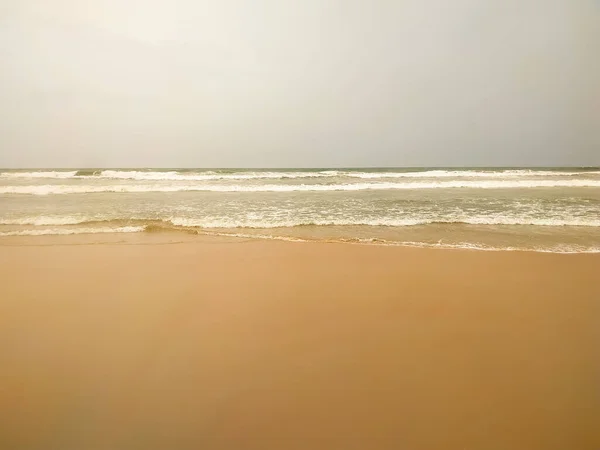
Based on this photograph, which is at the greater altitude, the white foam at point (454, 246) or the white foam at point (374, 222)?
the white foam at point (374, 222)

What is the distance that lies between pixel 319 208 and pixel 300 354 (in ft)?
15.4

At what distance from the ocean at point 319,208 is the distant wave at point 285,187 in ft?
0.09

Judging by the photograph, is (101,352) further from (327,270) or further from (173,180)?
(173,180)

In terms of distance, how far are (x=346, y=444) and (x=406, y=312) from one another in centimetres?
127

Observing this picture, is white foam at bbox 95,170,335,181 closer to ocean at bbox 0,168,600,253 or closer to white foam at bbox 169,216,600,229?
ocean at bbox 0,168,600,253

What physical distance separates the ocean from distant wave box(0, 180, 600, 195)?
0.03 m

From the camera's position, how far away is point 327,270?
133 inches

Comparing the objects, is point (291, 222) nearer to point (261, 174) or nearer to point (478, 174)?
point (261, 174)

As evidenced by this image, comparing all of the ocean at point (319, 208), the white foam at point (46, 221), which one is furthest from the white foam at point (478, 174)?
the white foam at point (46, 221)

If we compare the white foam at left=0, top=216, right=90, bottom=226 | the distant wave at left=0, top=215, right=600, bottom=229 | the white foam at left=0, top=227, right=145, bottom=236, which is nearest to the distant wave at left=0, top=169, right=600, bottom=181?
the white foam at left=0, top=216, right=90, bottom=226

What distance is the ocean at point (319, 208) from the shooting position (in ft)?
15.4

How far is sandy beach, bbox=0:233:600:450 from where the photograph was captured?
1.60 m

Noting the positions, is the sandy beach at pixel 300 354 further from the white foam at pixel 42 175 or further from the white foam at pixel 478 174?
the white foam at pixel 478 174

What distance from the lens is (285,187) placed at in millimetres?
9992
